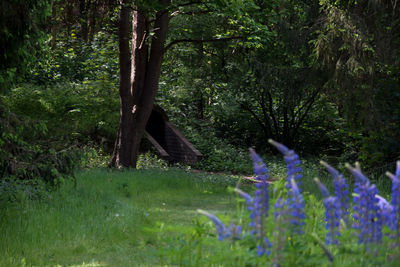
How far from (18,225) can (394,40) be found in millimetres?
8232

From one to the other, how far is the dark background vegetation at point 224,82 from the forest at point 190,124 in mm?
40

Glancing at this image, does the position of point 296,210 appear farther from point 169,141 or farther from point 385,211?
point 169,141

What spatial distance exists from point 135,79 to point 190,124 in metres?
8.71

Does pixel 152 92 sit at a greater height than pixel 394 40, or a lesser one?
lesser

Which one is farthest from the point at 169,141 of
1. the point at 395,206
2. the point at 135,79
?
the point at 395,206

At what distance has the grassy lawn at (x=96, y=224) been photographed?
16.3ft

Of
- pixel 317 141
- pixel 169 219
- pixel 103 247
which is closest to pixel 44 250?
pixel 103 247

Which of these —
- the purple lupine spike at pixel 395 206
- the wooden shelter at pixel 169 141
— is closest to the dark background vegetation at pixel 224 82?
the wooden shelter at pixel 169 141

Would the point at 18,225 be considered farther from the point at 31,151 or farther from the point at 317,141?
the point at 317,141

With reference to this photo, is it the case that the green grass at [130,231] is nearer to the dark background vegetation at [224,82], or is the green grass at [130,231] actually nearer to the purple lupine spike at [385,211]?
the purple lupine spike at [385,211]

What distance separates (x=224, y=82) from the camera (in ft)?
69.7

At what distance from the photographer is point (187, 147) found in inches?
689

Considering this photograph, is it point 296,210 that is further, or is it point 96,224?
point 96,224

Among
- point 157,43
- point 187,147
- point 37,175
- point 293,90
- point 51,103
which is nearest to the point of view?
point 37,175
